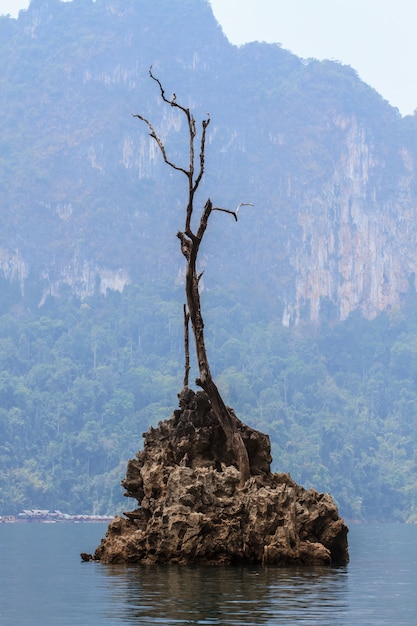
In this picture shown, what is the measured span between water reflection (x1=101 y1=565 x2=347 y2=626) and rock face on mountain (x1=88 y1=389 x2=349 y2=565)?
1.15 m

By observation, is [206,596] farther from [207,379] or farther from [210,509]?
[207,379]

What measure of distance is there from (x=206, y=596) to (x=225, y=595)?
0.44 meters

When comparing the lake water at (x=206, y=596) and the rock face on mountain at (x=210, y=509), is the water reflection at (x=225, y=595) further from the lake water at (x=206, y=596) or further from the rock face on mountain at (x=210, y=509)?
the rock face on mountain at (x=210, y=509)

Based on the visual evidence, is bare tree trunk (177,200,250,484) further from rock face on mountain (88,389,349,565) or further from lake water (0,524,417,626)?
lake water (0,524,417,626)

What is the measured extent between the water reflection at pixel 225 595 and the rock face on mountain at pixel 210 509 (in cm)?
115

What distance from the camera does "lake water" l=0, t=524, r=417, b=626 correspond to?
24.5m

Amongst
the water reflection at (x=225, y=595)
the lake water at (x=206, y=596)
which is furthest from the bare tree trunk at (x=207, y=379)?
the water reflection at (x=225, y=595)

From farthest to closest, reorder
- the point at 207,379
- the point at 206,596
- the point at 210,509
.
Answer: the point at 207,379
the point at 210,509
the point at 206,596

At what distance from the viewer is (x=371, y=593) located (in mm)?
30547

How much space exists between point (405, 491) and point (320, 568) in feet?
519

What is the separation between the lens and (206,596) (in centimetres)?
2736

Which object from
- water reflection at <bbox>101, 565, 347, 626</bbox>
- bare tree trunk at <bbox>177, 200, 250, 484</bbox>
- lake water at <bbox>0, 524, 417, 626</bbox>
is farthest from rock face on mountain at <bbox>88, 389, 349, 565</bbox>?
water reflection at <bbox>101, 565, 347, 626</bbox>

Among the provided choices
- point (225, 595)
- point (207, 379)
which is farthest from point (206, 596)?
point (207, 379)

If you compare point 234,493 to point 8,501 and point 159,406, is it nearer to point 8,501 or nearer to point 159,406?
point 8,501
